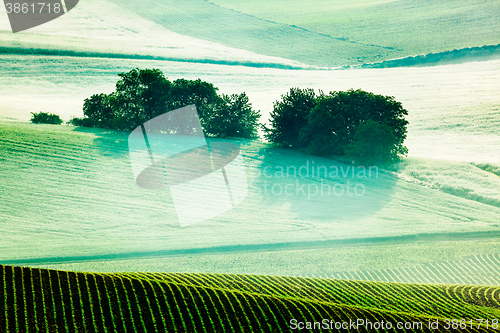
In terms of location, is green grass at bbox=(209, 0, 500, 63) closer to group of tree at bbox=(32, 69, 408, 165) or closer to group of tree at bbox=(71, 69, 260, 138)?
group of tree at bbox=(32, 69, 408, 165)

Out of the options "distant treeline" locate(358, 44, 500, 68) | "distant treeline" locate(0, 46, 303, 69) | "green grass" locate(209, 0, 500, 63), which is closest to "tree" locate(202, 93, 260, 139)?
"distant treeline" locate(0, 46, 303, 69)

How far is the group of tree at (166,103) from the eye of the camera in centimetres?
2880

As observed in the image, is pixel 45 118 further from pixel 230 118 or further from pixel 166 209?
pixel 166 209

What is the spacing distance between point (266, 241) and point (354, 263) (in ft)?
10.8

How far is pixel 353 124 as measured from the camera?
26203 mm

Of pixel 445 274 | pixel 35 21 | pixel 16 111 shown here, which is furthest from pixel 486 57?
pixel 35 21

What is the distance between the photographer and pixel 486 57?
159ft

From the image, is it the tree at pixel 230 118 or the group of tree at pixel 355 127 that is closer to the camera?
the group of tree at pixel 355 127

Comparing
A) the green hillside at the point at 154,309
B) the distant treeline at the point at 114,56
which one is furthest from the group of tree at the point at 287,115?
the distant treeline at the point at 114,56

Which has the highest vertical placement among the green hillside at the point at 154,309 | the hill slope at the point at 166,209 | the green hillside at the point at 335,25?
the green hillside at the point at 335,25

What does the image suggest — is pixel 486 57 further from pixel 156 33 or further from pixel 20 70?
pixel 20 70

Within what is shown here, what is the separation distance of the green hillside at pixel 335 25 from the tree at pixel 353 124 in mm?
24753

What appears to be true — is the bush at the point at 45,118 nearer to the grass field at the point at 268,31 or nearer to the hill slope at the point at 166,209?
the hill slope at the point at 166,209

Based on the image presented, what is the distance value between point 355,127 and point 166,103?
37.2ft
